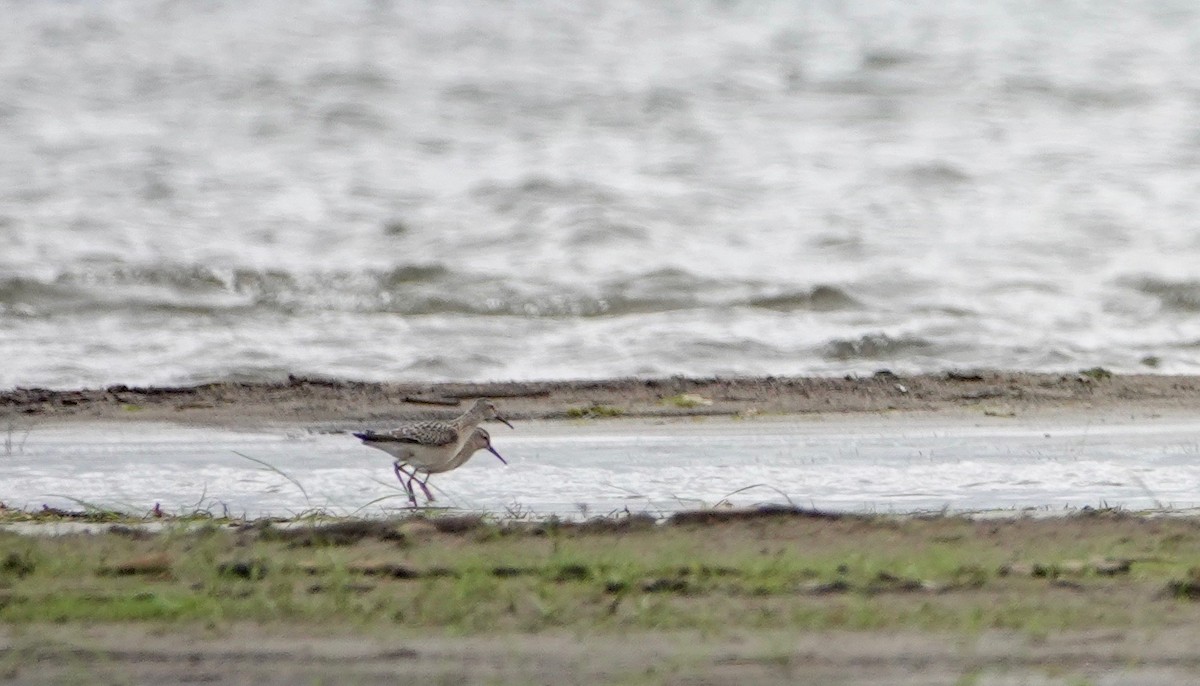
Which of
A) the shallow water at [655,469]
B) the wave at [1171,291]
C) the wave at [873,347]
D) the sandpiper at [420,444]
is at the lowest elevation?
the wave at [1171,291]

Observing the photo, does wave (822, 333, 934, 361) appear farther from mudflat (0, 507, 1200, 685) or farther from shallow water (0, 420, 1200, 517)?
mudflat (0, 507, 1200, 685)

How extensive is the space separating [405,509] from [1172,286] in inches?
434

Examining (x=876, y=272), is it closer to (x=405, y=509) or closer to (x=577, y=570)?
(x=405, y=509)

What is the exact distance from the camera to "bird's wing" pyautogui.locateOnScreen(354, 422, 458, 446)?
25.0 ft

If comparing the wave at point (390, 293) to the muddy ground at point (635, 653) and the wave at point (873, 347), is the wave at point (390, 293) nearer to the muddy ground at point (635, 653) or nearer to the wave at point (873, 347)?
the wave at point (873, 347)

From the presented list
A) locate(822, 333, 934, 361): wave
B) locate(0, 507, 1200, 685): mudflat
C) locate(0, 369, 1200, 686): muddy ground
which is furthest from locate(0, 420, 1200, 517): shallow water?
locate(822, 333, 934, 361): wave

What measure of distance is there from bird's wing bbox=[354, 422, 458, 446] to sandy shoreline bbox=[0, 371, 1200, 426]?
3.02m

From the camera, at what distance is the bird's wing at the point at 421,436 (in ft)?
25.0

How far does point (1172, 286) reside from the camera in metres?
16.5

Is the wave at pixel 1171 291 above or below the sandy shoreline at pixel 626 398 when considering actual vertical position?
below

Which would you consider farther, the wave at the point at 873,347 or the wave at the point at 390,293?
the wave at the point at 390,293

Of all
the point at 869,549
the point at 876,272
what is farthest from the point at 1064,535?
the point at 876,272

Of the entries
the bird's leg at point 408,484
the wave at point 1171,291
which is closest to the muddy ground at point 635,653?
the bird's leg at point 408,484

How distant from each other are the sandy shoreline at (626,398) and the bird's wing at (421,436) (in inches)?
119
